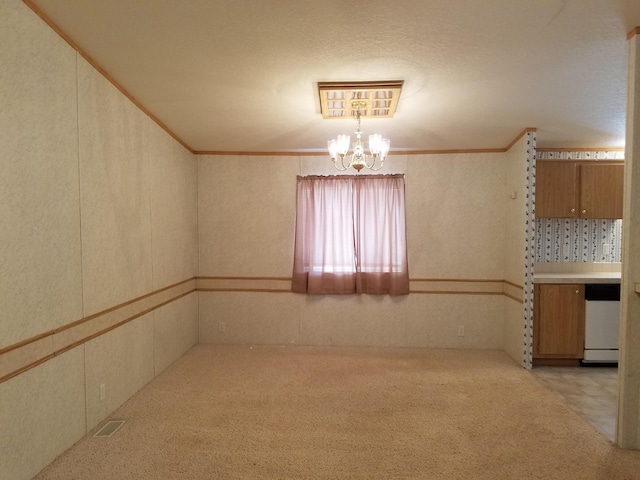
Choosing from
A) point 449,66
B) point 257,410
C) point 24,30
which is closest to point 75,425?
point 257,410

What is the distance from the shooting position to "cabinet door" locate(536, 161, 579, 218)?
4453 millimetres

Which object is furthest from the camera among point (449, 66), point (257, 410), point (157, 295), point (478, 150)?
point (478, 150)

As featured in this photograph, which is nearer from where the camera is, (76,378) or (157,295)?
(76,378)

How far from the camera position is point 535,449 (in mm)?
2479

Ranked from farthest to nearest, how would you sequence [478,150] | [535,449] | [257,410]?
[478,150] → [257,410] → [535,449]

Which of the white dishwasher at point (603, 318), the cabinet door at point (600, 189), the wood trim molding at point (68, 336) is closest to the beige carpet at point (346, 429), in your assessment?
the wood trim molding at point (68, 336)

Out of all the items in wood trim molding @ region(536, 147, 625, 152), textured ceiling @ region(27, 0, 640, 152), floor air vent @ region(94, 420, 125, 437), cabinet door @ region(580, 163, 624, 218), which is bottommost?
floor air vent @ region(94, 420, 125, 437)

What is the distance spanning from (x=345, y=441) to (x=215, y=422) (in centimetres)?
100

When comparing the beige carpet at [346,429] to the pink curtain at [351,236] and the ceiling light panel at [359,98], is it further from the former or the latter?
the ceiling light panel at [359,98]

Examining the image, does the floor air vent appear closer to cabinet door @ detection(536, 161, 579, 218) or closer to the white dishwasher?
the white dishwasher

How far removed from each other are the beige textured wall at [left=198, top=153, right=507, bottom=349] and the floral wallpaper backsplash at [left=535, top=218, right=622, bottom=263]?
577 mm

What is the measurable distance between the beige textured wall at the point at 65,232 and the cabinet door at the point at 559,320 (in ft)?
13.3

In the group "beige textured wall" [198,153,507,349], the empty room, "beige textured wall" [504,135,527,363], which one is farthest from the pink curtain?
"beige textured wall" [504,135,527,363]

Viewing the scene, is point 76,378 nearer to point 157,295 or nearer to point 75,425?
point 75,425
